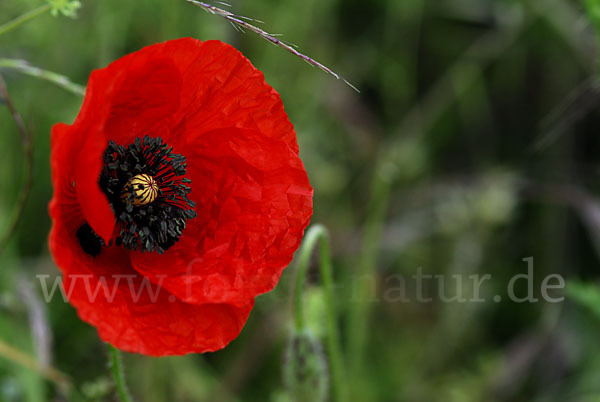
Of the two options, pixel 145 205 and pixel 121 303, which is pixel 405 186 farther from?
pixel 121 303

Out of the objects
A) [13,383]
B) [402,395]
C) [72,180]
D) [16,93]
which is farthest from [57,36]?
[402,395]

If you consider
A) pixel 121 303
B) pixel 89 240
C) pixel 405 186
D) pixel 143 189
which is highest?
pixel 405 186

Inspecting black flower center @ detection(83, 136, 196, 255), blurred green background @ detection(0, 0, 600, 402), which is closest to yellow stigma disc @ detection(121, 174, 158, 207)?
black flower center @ detection(83, 136, 196, 255)

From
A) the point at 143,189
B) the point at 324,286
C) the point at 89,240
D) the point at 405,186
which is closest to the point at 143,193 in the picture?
the point at 143,189

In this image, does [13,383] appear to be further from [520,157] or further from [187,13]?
[520,157]

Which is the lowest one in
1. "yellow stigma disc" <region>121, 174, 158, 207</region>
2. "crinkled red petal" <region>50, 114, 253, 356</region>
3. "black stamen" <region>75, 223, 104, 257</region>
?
"crinkled red petal" <region>50, 114, 253, 356</region>

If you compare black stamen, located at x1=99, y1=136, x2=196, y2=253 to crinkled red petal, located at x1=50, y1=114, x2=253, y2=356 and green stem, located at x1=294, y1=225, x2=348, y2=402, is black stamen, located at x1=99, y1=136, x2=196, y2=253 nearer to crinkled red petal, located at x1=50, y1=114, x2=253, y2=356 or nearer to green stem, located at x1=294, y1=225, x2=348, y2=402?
crinkled red petal, located at x1=50, y1=114, x2=253, y2=356
